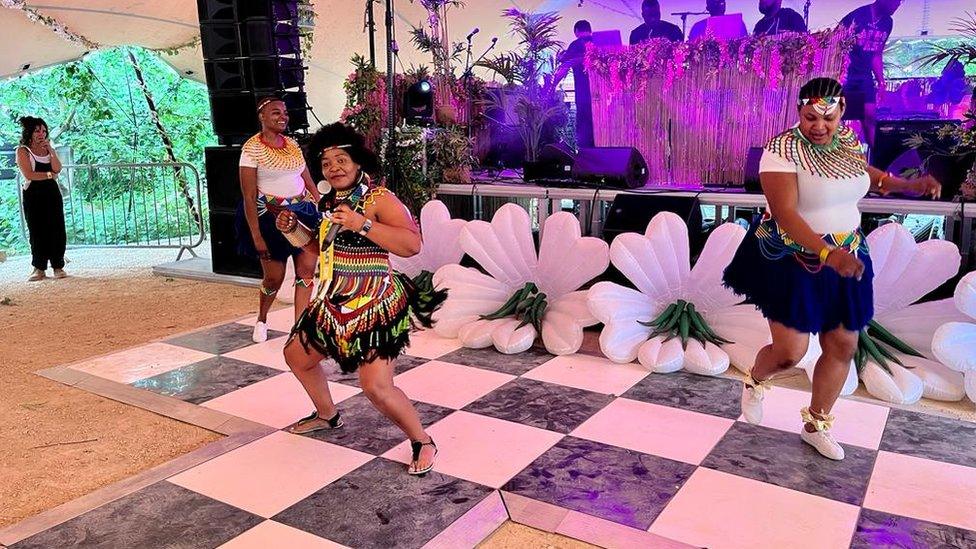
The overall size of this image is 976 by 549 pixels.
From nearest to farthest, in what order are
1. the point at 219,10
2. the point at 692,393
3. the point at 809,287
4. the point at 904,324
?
the point at 809,287 < the point at 692,393 < the point at 904,324 < the point at 219,10

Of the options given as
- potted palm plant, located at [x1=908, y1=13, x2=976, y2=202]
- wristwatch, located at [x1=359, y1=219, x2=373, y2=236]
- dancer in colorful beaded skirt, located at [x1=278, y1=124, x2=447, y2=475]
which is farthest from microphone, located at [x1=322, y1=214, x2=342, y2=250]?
potted palm plant, located at [x1=908, y1=13, x2=976, y2=202]

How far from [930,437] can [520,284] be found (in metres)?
2.24

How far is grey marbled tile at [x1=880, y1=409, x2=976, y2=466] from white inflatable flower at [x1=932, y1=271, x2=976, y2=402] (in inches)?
8.7

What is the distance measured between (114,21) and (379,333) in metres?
5.97

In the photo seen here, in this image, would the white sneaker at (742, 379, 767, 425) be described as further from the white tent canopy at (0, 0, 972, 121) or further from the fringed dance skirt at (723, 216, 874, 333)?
the white tent canopy at (0, 0, 972, 121)

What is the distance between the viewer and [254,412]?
3.29 metres

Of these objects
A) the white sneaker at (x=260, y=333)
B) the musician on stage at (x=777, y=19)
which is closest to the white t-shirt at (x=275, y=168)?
the white sneaker at (x=260, y=333)

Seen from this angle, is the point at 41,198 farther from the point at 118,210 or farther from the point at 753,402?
the point at 753,402

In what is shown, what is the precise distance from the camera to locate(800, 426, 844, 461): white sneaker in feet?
8.86

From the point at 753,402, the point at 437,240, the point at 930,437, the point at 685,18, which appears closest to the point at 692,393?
the point at 753,402

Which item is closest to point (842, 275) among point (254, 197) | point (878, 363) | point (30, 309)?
point (878, 363)

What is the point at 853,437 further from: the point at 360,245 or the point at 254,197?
the point at 254,197

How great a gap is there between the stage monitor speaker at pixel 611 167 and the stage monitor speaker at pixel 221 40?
2827 millimetres

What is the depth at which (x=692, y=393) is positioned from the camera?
341cm
